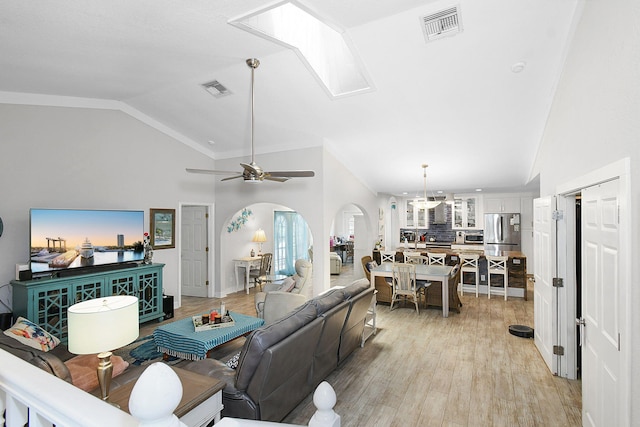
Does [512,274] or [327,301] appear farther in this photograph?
[512,274]

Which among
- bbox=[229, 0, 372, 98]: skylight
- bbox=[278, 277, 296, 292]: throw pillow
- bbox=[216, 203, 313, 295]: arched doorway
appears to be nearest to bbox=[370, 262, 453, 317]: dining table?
bbox=[216, 203, 313, 295]: arched doorway

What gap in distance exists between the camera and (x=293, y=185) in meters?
6.24

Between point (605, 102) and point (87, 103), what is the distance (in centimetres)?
619

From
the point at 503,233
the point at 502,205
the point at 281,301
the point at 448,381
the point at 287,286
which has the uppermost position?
the point at 502,205

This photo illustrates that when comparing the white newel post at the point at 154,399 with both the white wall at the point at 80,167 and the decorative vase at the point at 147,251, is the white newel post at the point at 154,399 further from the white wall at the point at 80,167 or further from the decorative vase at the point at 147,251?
the decorative vase at the point at 147,251

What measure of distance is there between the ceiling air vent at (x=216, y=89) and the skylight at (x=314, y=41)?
134cm

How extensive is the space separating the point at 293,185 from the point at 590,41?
15.0ft

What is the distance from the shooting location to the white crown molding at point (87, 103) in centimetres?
443

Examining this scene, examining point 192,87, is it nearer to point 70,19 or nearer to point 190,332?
point 70,19

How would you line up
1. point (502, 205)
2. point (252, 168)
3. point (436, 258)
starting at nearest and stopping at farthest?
point (252, 168)
point (436, 258)
point (502, 205)

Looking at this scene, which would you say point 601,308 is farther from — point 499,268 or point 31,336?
point 499,268

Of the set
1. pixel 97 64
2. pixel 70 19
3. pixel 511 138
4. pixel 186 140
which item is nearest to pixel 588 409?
pixel 511 138

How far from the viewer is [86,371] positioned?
101 inches

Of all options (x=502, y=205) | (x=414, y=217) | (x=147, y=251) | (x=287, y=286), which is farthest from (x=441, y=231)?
(x=147, y=251)
